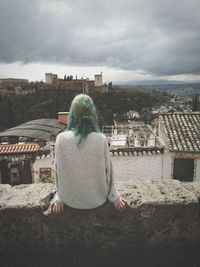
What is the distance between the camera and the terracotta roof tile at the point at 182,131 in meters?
10.7

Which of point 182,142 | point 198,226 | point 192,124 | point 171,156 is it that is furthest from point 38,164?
point 198,226

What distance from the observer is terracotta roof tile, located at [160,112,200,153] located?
1067 cm

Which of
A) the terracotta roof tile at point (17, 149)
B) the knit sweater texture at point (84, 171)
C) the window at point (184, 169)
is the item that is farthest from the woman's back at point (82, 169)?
the window at point (184, 169)

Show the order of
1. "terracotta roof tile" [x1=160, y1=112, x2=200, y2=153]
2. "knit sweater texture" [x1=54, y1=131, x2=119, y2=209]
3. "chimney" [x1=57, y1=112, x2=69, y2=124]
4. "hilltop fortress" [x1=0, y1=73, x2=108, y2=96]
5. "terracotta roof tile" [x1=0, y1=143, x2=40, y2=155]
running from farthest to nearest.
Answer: "hilltop fortress" [x1=0, y1=73, x2=108, y2=96]
"chimney" [x1=57, y1=112, x2=69, y2=124]
"terracotta roof tile" [x1=160, y1=112, x2=200, y2=153]
"terracotta roof tile" [x1=0, y1=143, x2=40, y2=155]
"knit sweater texture" [x1=54, y1=131, x2=119, y2=209]

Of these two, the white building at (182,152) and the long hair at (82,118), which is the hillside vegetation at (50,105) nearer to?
the white building at (182,152)

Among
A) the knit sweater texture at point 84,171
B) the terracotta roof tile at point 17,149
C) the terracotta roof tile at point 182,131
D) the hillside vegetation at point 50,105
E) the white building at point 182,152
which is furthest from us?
the hillside vegetation at point 50,105

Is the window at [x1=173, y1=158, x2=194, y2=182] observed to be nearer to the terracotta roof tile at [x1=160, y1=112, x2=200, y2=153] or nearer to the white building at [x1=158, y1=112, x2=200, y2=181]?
the white building at [x1=158, y1=112, x2=200, y2=181]

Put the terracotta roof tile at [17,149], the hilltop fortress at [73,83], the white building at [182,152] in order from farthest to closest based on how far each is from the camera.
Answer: the hilltop fortress at [73,83] < the white building at [182,152] < the terracotta roof tile at [17,149]

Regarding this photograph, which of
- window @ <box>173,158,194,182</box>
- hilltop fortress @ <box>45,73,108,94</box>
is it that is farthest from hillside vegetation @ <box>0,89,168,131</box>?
window @ <box>173,158,194,182</box>

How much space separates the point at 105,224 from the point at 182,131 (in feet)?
35.5

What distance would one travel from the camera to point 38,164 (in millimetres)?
10492

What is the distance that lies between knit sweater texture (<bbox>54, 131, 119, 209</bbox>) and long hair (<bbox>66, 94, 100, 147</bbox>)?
42 millimetres

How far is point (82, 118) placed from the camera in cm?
187

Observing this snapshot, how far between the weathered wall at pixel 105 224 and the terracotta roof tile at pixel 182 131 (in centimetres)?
898
